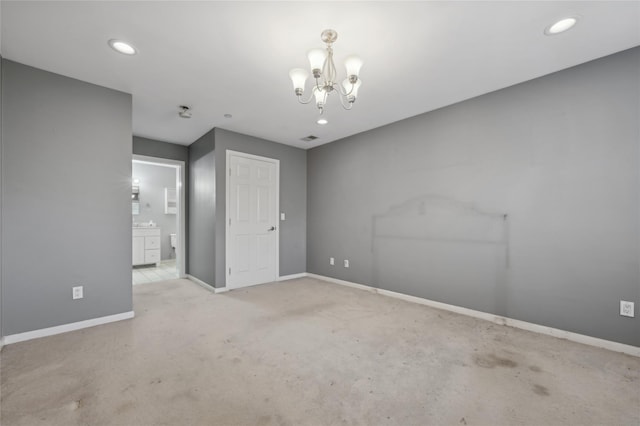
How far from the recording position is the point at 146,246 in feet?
20.2

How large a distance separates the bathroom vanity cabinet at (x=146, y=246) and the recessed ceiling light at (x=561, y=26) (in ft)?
23.6

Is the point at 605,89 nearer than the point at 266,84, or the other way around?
the point at 605,89

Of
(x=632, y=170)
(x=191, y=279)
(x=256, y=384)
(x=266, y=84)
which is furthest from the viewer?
(x=191, y=279)

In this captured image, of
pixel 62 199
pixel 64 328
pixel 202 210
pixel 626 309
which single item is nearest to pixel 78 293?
pixel 64 328

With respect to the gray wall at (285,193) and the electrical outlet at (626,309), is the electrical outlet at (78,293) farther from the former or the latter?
the electrical outlet at (626,309)

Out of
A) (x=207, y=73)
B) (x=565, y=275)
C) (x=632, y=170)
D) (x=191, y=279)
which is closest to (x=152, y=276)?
(x=191, y=279)

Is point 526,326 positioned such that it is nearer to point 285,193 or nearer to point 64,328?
point 285,193

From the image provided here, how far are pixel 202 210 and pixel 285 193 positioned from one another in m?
1.47

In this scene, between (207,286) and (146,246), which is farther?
(146,246)

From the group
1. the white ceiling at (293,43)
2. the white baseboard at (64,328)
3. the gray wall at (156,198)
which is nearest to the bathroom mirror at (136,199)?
the gray wall at (156,198)

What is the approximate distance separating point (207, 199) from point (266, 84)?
2.31m

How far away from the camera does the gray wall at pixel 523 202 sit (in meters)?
2.33

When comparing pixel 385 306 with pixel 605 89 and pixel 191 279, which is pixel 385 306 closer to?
pixel 605 89

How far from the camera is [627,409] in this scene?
5.32ft
